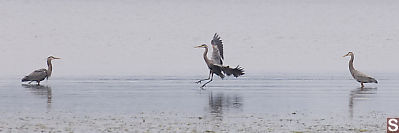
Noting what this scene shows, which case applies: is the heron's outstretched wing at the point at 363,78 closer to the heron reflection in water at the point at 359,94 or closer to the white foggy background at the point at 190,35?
the heron reflection in water at the point at 359,94

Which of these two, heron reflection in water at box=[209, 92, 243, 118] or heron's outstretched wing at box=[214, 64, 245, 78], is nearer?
heron reflection in water at box=[209, 92, 243, 118]

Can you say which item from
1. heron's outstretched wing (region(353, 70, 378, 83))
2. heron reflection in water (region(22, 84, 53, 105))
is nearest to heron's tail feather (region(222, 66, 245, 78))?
heron's outstretched wing (region(353, 70, 378, 83))

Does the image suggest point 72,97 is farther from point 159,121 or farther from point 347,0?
point 347,0

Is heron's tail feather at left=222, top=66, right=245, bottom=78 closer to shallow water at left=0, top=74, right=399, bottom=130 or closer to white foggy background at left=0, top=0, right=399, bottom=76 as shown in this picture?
shallow water at left=0, top=74, right=399, bottom=130

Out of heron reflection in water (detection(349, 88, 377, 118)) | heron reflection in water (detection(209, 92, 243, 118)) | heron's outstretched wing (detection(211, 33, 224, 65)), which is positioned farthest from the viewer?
heron's outstretched wing (detection(211, 33, 224, 65))

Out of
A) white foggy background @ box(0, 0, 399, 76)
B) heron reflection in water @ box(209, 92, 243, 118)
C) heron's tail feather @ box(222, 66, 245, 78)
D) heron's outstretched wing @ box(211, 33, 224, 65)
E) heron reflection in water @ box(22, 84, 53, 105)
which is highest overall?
white foggy background @ box(0, 0, 399, 76)

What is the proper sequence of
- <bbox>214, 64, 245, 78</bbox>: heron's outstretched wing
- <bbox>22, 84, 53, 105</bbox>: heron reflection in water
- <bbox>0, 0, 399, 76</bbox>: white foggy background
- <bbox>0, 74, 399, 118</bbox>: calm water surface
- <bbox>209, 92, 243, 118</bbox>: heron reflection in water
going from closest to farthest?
<bbox>209, 92, 243, 118</bbox>: heron reflection in water, <bbox>0, 74, 399, 118</bbox>: calm water surface, <bbox>22, 84, 53, 105</bbox>: heron reflection in water, <bbox>214, 64, 245, 78</bbox>: heron's outstretched wing, <bbox>0, 0, 399, 76</bbox>: white foggy background

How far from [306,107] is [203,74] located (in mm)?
14622

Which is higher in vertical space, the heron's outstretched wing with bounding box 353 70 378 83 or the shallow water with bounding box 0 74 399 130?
the heron's outstretched wing with bounding box 353 70 378 83

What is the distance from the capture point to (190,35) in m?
57.8

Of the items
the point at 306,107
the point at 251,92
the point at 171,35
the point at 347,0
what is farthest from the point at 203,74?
the point at 347,0

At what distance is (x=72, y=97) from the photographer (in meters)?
20.4

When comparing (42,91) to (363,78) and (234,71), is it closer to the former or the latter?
(234,71)

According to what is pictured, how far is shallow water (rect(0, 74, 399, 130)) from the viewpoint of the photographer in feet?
54.6
